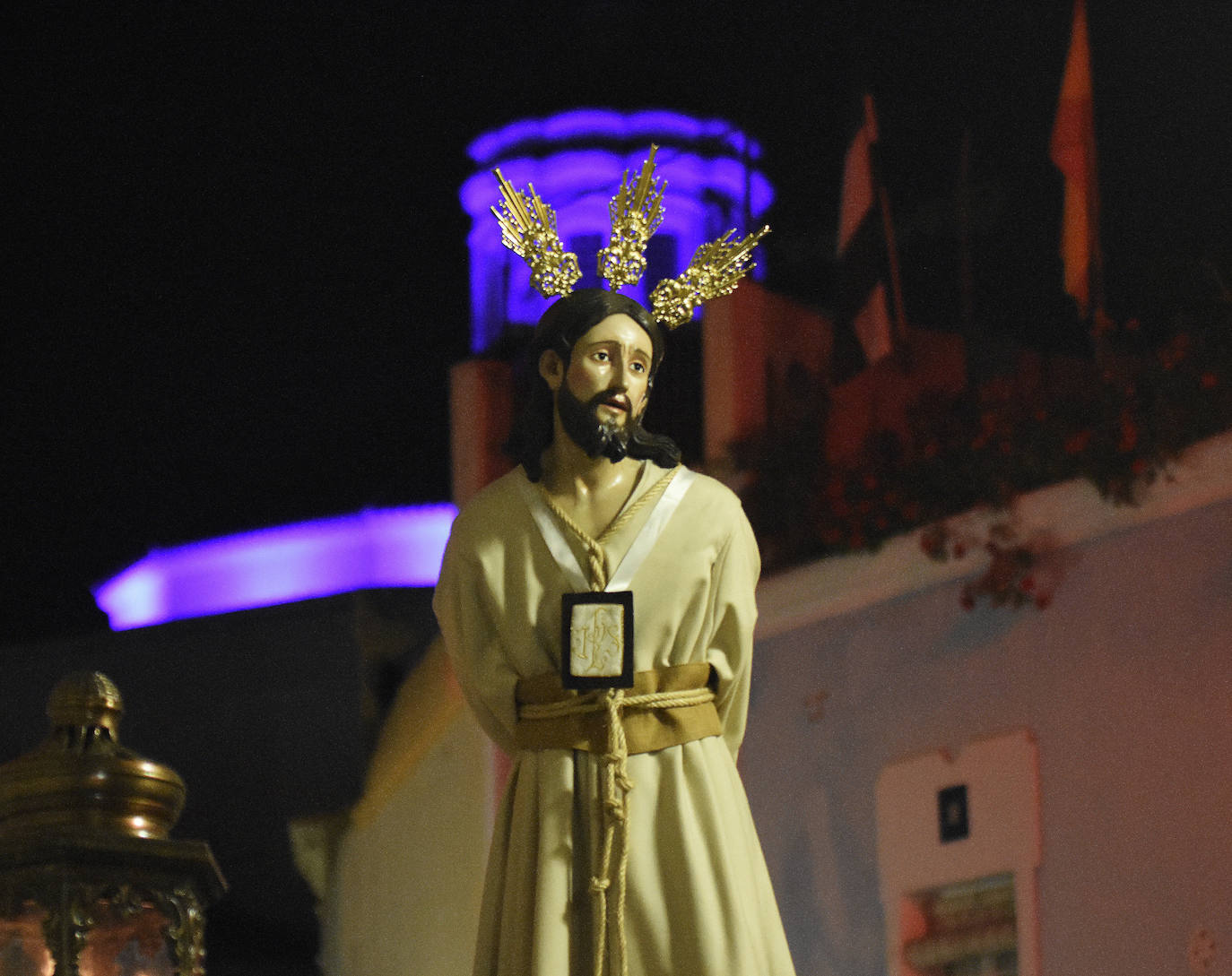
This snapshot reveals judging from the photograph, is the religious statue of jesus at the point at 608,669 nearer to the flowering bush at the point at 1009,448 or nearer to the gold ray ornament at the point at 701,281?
the gold ray ornament at the point at 701,281

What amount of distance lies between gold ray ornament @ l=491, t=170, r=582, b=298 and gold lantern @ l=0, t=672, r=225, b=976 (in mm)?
1000

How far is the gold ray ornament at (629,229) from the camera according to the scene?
3.87m

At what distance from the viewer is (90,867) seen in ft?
11.7

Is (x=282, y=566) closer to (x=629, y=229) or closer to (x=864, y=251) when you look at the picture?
(x=864, y=251)

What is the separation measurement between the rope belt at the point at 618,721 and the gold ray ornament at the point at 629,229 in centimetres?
66

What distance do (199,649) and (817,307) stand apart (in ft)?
10.0

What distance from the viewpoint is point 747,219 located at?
7.23 metres

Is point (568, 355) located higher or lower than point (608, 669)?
higher

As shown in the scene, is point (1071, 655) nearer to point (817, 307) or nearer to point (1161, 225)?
point (1161, 225)

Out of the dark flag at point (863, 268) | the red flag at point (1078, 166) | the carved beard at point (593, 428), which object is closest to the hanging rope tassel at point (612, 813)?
the carved beard at point (593, 428)

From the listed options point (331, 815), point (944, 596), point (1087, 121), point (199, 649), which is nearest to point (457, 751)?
point (331, 815)

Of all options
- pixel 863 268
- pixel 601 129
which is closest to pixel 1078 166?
pixel 863 268

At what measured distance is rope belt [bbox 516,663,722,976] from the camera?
11.8 feet

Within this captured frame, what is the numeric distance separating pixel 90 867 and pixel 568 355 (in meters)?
1.08
